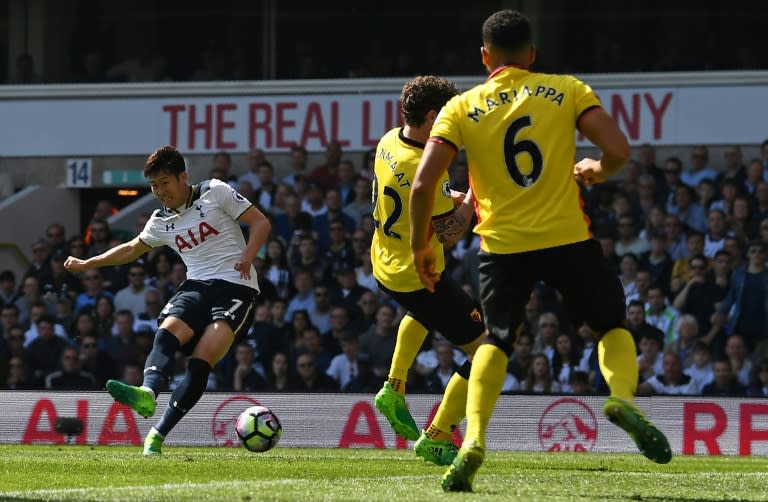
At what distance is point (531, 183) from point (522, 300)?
53 centimetres

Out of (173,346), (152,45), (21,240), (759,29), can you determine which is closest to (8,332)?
(21,240)

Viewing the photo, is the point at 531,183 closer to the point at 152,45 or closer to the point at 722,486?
the point at 722,486

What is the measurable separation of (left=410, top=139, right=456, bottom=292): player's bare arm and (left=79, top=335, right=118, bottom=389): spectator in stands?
32.8ft

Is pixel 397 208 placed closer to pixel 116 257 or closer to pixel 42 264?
pixel 116 257

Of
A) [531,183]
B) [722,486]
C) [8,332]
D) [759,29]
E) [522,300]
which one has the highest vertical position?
[759,29]

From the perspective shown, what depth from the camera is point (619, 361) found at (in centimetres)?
659

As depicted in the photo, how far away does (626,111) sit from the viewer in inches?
776

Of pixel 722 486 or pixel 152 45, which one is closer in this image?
pixel 722 486

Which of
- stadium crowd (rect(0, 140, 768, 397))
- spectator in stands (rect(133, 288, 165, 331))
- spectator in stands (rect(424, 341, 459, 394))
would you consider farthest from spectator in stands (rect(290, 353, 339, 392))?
spectator in stands (rect(133, 288, 165, 331))

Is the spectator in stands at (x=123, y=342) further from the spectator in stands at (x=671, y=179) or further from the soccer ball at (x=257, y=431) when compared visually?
the soccer ball at (x=257, y=431)

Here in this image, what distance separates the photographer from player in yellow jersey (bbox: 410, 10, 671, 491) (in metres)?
A: 6.58

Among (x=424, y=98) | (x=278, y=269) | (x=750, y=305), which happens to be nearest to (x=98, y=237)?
(x=278, y=269)

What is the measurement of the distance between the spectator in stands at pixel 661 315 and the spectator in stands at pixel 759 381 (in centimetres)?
94

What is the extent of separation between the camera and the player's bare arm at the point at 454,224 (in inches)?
323
